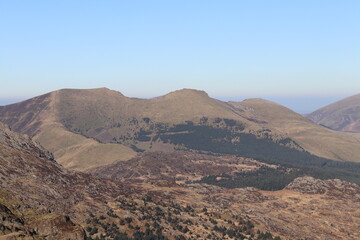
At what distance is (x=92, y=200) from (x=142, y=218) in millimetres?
19346

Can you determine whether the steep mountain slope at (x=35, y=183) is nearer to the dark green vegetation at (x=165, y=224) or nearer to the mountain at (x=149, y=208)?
the mountain at (x=149, y=208)

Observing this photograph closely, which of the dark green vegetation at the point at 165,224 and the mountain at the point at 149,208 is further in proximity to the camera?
the mountain at the point at 149,208

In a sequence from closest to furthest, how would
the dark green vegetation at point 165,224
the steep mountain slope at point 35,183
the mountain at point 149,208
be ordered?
the steep mountain slope at point 35,183 → the dark green vegetation at point 165,224 → the mountain at point 149,208

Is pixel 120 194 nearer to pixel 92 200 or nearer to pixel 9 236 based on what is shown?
pixel 92 200

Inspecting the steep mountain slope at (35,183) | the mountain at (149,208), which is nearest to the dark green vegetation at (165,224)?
the mountain at (149,208)

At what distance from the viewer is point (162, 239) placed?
11662 cm

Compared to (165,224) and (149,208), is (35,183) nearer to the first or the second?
(149,208)

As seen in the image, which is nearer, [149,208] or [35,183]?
[35,183]

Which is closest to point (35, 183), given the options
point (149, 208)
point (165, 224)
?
point (149, 208)

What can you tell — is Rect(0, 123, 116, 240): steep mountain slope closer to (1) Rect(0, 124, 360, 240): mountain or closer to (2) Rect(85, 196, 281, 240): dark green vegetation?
(1) Rect(0, 124, 360, 240): mountain

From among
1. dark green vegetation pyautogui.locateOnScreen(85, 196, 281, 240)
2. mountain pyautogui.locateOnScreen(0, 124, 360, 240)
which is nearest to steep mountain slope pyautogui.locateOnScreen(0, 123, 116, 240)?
mountain pyautogui.locateOnScreen(0, 124, 360, 240)

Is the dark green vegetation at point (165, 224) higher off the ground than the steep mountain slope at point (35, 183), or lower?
lower

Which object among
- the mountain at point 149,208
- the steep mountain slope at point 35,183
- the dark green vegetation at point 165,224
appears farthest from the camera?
the mountain at point 149,208

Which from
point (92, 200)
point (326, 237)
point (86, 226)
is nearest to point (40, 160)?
point (92, 200)
